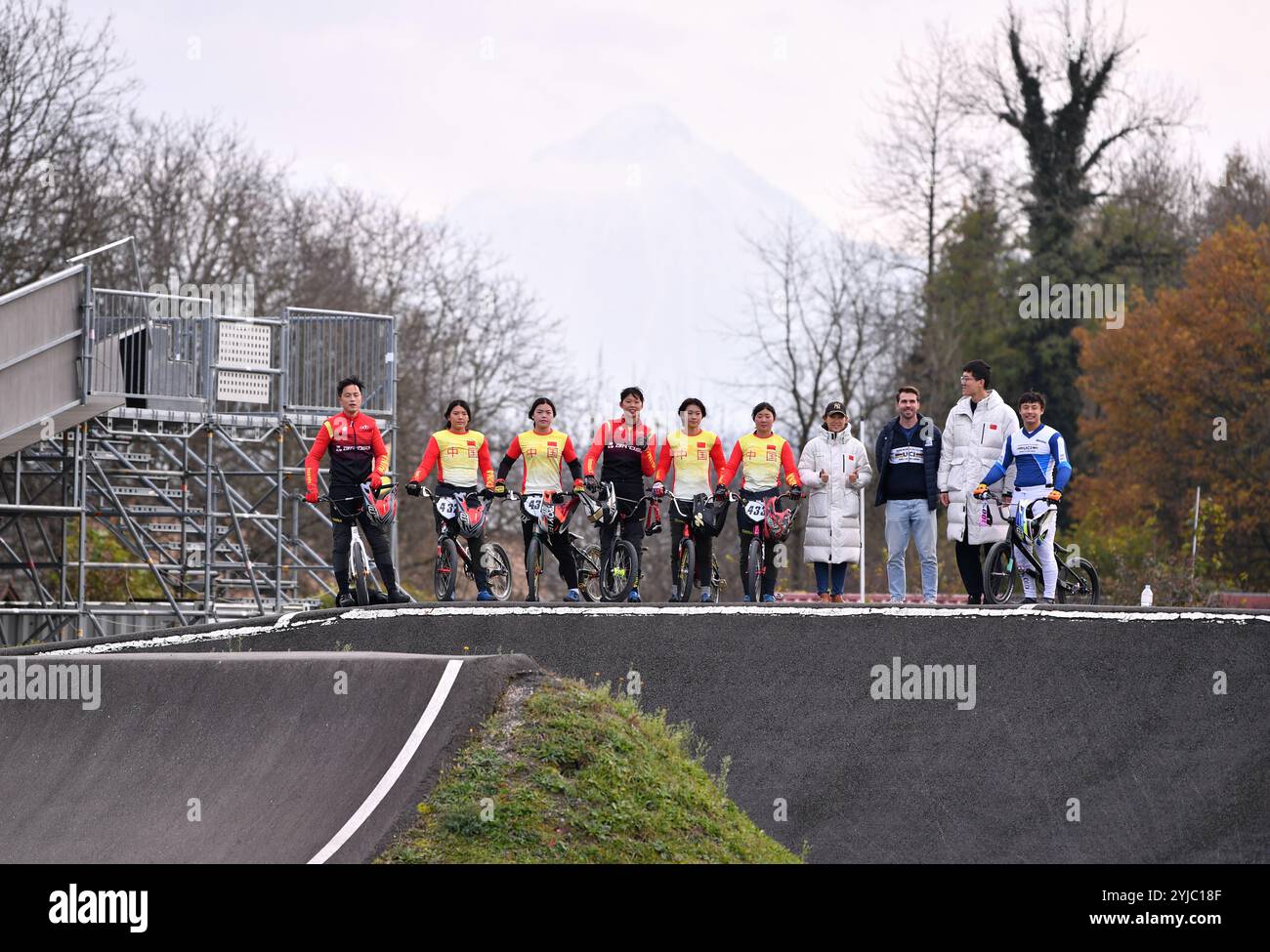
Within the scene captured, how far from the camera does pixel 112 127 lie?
37531 mm

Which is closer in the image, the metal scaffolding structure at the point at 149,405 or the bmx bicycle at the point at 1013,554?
the bmx bicycle at the point at 1013,554

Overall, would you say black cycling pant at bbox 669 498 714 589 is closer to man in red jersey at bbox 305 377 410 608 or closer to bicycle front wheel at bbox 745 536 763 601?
bicycle front wheel at bbox 745 536 763 601

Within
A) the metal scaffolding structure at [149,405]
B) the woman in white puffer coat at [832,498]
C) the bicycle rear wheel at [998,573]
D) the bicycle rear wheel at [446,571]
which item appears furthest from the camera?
the metal scaffolding structure at [149,405]

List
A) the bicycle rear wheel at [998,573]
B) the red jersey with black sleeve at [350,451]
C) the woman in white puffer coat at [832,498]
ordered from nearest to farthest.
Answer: the bicycle rear wheel at [998,573], the red jersey with black sleeve at [350,451], the woman in white puffer coat at [832,498]

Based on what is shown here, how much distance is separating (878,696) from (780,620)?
3.22 feet

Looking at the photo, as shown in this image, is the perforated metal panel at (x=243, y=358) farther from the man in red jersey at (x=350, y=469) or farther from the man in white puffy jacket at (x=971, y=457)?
the man in white puffy jacket at (x=971, y=457)

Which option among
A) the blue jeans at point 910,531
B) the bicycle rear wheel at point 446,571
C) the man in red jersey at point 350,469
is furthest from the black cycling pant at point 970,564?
the man in red jersey at point 350,469

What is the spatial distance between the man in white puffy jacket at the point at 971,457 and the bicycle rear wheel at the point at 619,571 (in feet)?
9.14

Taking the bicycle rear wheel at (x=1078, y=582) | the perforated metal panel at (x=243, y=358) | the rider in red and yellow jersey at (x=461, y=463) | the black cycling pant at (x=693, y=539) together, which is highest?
the perforated metal panel at (x=243, y=358)

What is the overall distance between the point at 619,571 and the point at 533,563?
0.83 m

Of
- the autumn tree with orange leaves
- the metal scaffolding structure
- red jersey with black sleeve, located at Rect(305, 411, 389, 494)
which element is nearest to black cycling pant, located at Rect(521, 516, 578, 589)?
red jersey with black sleeve, located at Rect(305, 411, 389, 494)

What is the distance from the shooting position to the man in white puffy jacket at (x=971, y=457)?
15.1 meters

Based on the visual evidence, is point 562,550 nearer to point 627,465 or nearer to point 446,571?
point 627,465
